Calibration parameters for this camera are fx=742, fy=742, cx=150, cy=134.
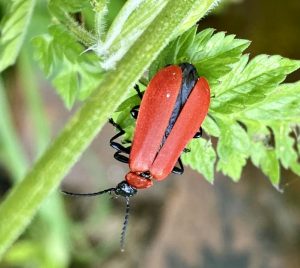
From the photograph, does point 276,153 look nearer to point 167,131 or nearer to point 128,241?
point 167,131

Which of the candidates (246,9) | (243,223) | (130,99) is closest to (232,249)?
(243,223)

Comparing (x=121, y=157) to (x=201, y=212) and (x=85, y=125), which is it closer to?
(x=85, y=125)

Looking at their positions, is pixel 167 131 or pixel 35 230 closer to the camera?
pixel 167 131

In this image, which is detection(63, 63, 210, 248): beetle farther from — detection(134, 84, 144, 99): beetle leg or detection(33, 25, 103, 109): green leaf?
detection(33, 25, 103, 109): green leaf

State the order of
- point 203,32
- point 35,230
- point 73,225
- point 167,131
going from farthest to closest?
point 73,225 < point 35,230 < point 167,131 < point 203,32

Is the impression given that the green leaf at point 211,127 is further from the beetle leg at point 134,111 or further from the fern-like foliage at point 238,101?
the beetle leg at point 134,111

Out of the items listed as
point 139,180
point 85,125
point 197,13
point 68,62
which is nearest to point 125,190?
point 139,180

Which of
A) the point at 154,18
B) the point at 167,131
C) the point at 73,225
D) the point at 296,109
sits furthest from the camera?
the point at 73,225
